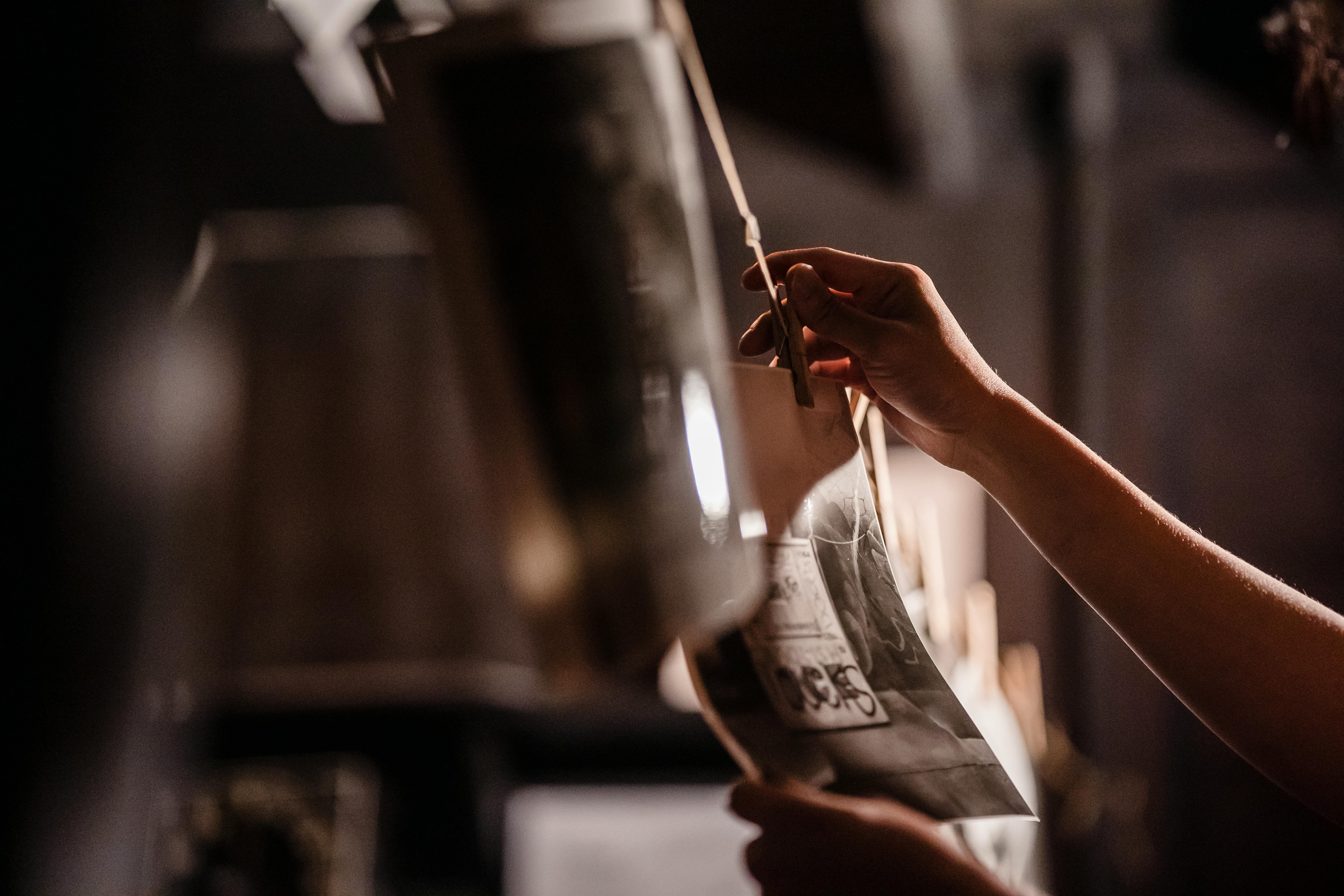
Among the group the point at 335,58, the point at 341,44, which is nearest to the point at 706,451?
the point at 341,44

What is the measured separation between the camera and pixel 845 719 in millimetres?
407

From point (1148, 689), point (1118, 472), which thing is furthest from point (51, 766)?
point (1148, 689)

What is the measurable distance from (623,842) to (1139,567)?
5.90 feet

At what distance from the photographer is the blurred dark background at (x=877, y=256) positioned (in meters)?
1.84

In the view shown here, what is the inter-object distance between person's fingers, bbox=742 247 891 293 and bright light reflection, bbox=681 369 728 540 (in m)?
0.16

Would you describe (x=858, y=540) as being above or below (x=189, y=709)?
above

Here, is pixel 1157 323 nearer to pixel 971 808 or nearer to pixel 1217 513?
pixel 1217 513

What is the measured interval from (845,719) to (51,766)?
1.54 feet

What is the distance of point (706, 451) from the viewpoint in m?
0.33

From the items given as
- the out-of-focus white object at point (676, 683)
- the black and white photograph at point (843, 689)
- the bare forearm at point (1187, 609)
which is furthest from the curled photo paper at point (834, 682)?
the out-of-focus white object at point (676, 683)

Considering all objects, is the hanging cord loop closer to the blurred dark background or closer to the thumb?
the thumb

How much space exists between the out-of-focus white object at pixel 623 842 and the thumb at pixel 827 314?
1.69 metres

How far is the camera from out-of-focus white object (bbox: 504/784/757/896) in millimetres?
1918

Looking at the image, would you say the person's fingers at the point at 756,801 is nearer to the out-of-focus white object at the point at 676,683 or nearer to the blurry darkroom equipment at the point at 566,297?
the blurry darkroom equipment at the point at 566,297
